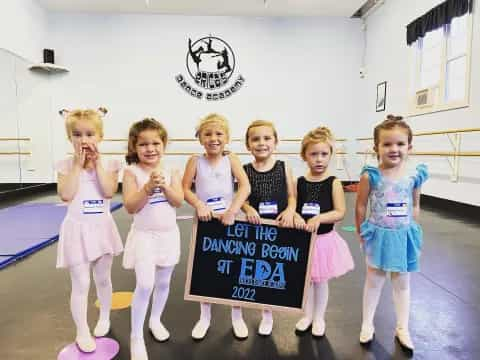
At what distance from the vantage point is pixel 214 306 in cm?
183

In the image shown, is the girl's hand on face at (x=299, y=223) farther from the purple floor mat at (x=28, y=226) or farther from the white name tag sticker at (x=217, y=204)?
the purple floor mat at (x=28, y=226)

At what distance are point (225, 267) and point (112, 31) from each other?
6.53 m

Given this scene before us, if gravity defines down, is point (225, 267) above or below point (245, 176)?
below

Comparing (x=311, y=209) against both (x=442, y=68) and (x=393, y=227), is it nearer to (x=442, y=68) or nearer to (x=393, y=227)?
(x=393, y=227)

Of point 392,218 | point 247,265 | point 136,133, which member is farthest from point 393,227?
point 136,133

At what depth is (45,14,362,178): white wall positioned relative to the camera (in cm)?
671

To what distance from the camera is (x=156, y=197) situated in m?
1.38

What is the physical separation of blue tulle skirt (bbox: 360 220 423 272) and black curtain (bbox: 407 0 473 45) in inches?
156

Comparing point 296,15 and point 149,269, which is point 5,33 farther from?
point 149,269

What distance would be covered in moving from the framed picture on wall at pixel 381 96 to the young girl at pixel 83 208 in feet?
19.4

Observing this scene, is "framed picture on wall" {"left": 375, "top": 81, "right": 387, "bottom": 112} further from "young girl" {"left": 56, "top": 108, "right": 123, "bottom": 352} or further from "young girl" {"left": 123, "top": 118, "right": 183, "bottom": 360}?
"young girl" {"left": 56, "top": 108, "right": 123, "bottom": 352}

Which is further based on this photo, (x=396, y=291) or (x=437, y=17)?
(x=437, y=17)

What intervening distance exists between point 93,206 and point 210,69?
5.91 meters

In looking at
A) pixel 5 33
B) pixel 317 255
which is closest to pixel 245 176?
pixel 317 255
